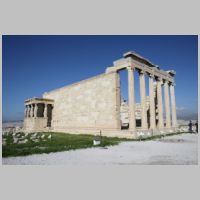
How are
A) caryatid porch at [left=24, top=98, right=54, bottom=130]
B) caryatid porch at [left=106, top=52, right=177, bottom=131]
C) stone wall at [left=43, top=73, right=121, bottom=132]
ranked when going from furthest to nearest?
caryatid porch at [left=24, top=98, right=54, bottom=130]
stone wall at [left=43, top=73, right=121, bottom=132]
caryatid porch at [left=106, top=52, right=177, bottom=131]

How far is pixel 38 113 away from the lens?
118ft

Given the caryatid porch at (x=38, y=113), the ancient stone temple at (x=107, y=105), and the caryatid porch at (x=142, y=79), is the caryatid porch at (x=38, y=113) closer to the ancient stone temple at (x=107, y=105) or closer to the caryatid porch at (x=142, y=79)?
the ancient stone temple at (x=107, y=105)

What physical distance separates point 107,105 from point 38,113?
1789 cm

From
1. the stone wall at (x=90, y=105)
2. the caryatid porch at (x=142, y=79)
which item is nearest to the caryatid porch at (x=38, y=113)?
the stone wall at (x=90, y=105)

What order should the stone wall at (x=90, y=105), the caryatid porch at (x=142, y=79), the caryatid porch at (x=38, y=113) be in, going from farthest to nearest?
the caryatid porch at (x=38, y=113), the stone wall at (x=90, y=105), the caryatid porch at (x=142, y=79)

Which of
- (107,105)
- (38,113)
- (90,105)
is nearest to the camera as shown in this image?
(107,105)

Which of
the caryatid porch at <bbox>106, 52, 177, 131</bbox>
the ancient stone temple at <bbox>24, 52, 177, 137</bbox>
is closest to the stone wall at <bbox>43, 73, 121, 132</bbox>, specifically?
the ancient stone temple at <bbox>24, 52, 177, 137</bbox>

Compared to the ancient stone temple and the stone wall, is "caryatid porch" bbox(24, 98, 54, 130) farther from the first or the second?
the stone wall

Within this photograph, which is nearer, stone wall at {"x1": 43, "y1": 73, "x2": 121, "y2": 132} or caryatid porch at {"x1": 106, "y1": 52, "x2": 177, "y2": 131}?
caryatid porch at {"x1": 106, "y1": 52, "x2": 177, "y2": 131}

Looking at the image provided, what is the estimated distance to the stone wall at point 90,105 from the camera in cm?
2205

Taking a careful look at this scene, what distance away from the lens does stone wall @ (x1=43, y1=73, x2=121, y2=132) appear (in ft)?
72.3

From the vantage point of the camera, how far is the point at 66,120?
1217 inches

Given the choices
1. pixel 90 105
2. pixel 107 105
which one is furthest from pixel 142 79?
pixel 90 105

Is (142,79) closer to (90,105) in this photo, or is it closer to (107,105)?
(107,105)
